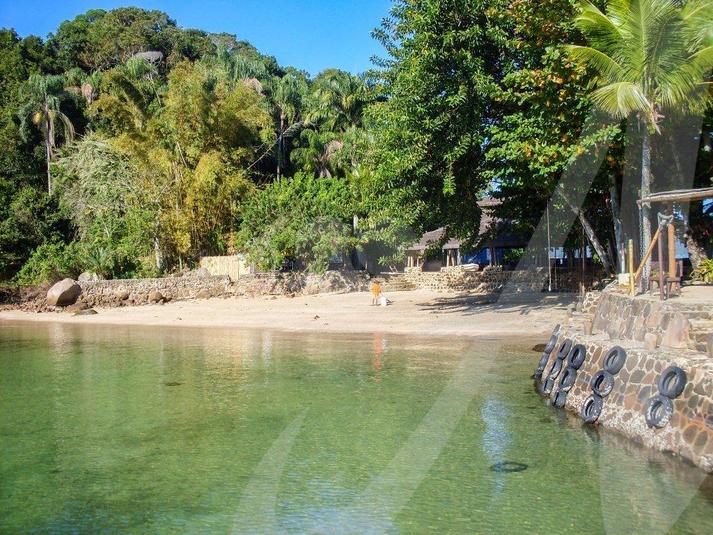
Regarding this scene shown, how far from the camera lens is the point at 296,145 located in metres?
48.4

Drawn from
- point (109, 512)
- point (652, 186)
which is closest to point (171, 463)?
point (109, 512)

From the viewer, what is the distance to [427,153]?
22.7 meters

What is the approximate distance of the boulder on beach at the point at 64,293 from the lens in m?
32.6

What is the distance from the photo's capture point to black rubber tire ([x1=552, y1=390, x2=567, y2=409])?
1209 centimetres

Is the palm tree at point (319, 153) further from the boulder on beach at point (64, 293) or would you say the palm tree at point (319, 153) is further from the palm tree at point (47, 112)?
the boulder on beach at point (64, 293)

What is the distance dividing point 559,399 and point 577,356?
2.69 feet

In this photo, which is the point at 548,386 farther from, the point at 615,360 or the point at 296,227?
the point at 296,227

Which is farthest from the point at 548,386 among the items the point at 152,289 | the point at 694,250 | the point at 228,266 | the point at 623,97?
the point at 152,289

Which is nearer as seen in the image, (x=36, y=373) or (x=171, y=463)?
(x=171, y=463)

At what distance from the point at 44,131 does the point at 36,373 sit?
110 feet

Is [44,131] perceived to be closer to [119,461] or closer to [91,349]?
[91,349]

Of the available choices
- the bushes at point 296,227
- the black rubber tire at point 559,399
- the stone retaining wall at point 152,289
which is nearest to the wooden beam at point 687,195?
the black rubber tire at point 559,399

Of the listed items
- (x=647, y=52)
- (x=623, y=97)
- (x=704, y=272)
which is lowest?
(x=704, y=272)

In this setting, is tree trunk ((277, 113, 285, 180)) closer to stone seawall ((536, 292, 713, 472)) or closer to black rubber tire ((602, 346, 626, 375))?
stone seawall ((536, 292, 713, 472))
